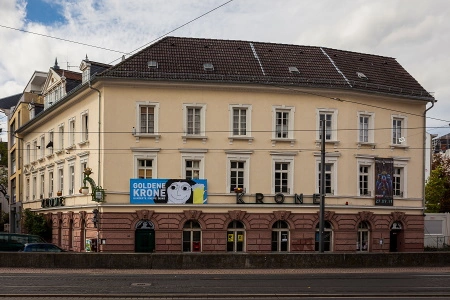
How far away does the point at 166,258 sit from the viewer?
1238 inches

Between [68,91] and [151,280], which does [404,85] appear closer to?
[68,91]

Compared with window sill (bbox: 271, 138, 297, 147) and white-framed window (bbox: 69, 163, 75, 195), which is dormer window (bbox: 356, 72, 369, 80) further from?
white-framed window (bbox: 69, 163, 75, 195)

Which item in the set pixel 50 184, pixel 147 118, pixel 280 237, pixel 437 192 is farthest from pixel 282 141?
pixel 437 192

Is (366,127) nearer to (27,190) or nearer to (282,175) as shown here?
(282,175)

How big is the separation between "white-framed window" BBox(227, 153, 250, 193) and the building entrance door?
5.36 metres

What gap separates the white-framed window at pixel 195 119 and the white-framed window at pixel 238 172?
7.87ft

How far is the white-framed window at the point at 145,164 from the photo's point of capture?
42.6 meters

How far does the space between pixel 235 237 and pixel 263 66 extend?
10881 millimetres

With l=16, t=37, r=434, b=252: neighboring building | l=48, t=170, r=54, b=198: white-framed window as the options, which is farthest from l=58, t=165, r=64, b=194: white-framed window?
l=16, t=37, r=434, b=252: neighboring building

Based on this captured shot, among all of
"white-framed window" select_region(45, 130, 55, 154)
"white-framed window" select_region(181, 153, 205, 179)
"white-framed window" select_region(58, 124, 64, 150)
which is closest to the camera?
"white-framed window" select_region(181, 153, 205, 179)

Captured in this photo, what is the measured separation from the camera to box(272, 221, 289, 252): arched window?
43.5 meters

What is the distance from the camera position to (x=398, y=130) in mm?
47312

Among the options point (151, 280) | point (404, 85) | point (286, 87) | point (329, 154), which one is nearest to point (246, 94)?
point (286, 87)

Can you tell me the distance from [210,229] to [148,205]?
395cm
